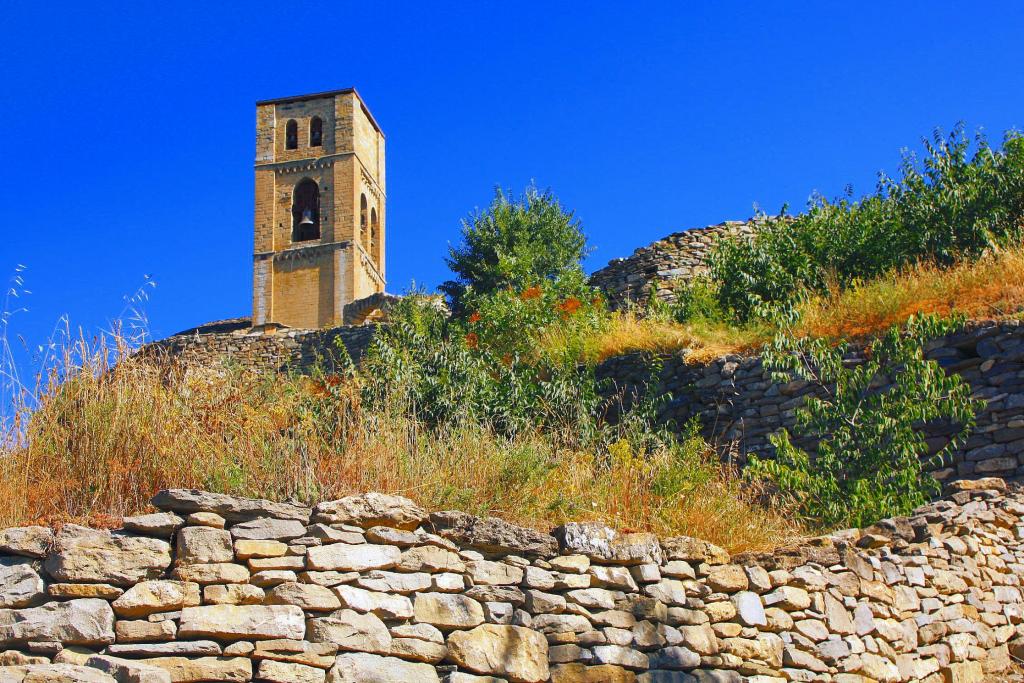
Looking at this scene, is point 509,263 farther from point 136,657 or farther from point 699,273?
point 136,657

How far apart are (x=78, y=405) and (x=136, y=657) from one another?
6.71 ft

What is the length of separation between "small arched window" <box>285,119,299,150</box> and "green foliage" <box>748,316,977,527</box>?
109 feet

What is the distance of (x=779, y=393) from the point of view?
32.4 ft

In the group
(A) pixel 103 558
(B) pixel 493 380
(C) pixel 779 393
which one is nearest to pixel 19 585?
(A) pixel 103 558

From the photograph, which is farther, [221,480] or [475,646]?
[221,480]

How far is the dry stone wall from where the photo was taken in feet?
13.9

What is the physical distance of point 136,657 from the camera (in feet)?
13.7

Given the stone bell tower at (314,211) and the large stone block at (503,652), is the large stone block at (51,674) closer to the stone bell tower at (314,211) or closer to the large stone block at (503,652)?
the large stone block at (503,652)

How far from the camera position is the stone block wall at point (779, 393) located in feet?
28.4

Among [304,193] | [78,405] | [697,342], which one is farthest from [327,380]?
[304,193]

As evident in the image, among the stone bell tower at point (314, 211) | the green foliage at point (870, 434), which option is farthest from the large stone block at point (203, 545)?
the stone bell tower at point (314, 211)

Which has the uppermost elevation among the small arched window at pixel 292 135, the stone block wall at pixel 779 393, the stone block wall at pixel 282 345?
the small arched window at pixel 292 135

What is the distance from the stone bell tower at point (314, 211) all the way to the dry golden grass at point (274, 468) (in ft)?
94.6

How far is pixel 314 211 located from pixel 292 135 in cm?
341
